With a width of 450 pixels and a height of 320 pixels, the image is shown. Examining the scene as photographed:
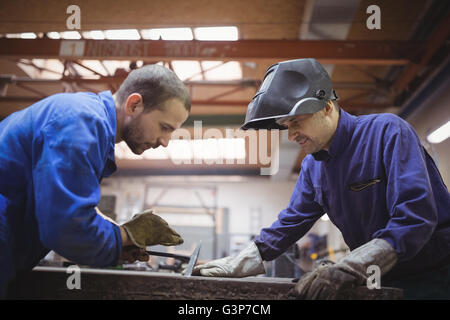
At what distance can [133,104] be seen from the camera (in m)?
1.65

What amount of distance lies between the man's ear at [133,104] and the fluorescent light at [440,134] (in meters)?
4.19

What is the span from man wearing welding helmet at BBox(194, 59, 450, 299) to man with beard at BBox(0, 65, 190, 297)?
2.09ft

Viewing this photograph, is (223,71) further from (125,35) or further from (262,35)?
(125,35)

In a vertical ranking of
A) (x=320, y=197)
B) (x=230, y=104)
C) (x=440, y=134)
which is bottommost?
(x=320, y=197)

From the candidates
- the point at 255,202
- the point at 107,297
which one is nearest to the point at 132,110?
the point at 107,297

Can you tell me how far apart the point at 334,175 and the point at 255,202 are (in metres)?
13.3

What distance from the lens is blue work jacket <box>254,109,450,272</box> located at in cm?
138

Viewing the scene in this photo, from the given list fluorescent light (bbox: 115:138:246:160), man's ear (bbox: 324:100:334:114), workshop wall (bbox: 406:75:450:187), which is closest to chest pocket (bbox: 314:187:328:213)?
man's ear (bbox: 324:100:334:114)

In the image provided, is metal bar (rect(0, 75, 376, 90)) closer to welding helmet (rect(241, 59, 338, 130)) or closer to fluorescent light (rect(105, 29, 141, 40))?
fluorescent light (rect(105, 29, 141, 40))

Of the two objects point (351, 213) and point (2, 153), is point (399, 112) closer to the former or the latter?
point (351, 213)

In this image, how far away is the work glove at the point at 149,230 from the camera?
1.60 metres

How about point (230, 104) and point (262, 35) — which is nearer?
point (262, 35)

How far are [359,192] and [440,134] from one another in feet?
12.5

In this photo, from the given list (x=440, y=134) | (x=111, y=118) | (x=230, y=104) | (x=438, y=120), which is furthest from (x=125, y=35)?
(x=438, y=120)
